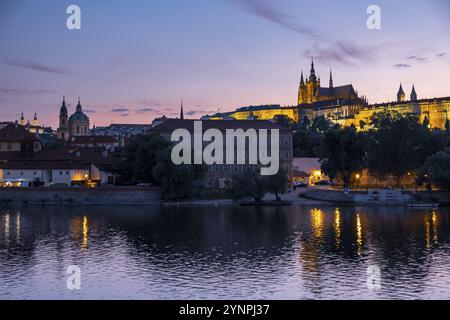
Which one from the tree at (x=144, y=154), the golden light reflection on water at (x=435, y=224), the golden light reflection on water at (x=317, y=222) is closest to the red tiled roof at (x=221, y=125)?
the tree at (x=144, y=154)

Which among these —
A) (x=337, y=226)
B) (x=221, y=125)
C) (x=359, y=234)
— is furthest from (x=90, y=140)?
(x=359, y=234)

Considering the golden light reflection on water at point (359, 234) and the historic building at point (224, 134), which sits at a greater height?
the historic building at point (224, 134)

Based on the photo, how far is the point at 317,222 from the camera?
195 feet

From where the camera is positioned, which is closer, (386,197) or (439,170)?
(439,170)

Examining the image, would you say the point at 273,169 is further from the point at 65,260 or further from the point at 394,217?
the point at 65,260

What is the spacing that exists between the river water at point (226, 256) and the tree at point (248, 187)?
9.99 metres

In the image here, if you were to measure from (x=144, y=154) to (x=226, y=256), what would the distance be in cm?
4602

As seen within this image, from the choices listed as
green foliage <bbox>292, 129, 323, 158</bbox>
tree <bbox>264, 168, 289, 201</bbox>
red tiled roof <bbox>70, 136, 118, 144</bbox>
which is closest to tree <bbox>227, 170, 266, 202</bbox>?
tree <bbox>264, 168, 289, 201</bbox>

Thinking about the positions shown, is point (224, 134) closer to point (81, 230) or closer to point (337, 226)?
point (337, 226)

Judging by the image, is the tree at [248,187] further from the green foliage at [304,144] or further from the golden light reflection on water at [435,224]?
the green foliage at [304,144]

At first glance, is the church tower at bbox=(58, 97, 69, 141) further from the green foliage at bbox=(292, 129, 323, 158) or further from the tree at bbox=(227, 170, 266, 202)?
the tree at bbox=(227, 170, 266, 202)

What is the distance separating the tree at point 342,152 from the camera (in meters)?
86.6

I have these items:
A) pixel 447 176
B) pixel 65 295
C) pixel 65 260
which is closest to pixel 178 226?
pixel 65 260

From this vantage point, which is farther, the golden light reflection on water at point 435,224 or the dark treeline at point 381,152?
the dark treeline at point 381,152
